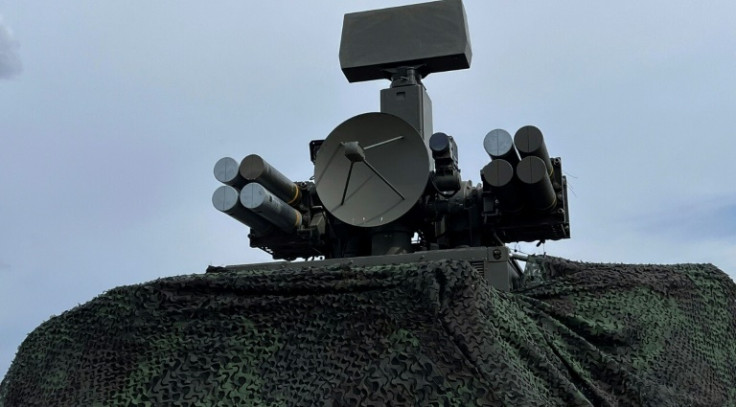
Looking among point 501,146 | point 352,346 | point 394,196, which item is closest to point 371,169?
point 394,196

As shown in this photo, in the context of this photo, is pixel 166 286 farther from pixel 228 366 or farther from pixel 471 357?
pixel 471 357

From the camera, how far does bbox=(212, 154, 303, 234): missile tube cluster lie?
7391mm

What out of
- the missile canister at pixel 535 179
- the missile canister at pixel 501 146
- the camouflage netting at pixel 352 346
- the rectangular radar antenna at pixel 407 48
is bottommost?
the camouflage netting at pixel 352 346

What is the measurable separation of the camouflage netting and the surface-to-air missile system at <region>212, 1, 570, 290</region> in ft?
6.33

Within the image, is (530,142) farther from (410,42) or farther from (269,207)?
(410,42)

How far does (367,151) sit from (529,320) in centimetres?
327

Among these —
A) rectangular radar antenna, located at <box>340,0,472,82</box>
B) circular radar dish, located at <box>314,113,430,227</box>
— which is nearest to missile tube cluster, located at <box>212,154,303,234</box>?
circular radar dish, located at <box>314,113,430,227</box>

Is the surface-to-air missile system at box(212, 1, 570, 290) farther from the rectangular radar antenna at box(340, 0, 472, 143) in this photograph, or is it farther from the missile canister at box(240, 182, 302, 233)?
the rectangular radar antenna at box(340, 0, 472, 143)

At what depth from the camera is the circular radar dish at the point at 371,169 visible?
7527 millimetres

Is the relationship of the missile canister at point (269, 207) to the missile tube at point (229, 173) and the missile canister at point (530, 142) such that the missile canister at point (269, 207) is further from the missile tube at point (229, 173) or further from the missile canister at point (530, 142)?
the missile canister at point (530, 142)

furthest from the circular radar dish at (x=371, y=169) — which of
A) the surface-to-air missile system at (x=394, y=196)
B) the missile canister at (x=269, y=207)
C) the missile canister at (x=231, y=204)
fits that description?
the missile canister at (x=231, y=204)

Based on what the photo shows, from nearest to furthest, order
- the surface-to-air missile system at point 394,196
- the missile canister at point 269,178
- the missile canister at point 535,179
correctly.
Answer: the missile canister at point 535,179 < the surface-to-air missile system at point 394,196 < the missile canister at point 269,178

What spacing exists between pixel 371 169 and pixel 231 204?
1199 mm

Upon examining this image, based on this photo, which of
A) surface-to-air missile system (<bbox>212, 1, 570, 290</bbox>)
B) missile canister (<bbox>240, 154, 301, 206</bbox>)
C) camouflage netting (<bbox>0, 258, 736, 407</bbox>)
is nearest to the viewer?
camouflage netting (<bbox>0, 258, 736, 407</bbox>)
